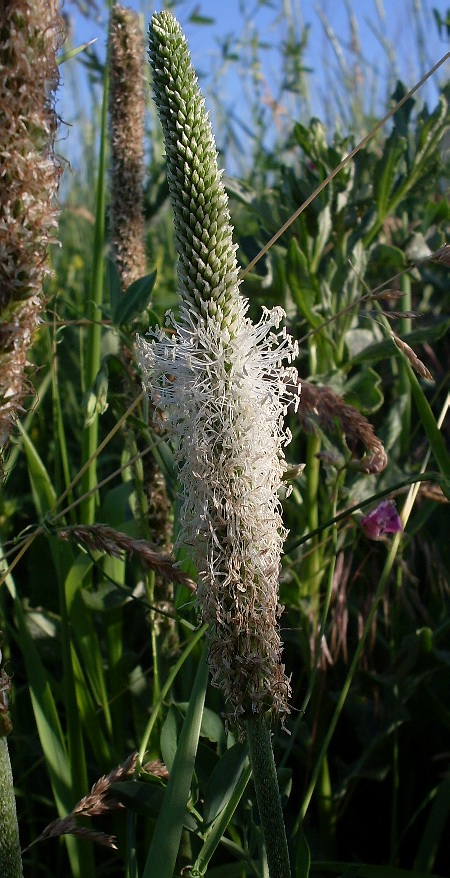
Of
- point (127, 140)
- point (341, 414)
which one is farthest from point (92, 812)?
point (127, 140)

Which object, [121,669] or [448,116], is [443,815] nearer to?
[121,669]

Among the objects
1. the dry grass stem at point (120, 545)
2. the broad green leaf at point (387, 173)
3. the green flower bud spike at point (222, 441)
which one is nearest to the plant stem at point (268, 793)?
the green flower bud spike at point (222, 441)

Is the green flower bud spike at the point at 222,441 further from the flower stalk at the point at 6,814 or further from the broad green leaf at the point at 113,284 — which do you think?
the broad green leaf at the point at 113,284

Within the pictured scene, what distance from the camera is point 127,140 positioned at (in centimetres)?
116

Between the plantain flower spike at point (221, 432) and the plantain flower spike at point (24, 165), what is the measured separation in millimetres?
110

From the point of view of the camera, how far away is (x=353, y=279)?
53.6 inches

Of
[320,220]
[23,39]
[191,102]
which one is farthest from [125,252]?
[23,39]

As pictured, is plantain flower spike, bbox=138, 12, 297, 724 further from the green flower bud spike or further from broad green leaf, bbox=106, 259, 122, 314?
broad green leaf, bbox=106, 259, 122, 314

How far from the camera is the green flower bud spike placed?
64cm

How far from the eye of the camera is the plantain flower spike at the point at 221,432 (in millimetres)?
640

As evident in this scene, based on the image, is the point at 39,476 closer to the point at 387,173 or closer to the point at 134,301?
the point at 134,301

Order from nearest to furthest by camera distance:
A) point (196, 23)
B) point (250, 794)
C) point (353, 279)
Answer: point (250, 794) < point (353, 279) < point (196, 23)

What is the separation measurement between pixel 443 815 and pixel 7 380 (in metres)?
0.85

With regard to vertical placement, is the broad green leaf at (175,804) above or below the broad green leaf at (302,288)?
below
